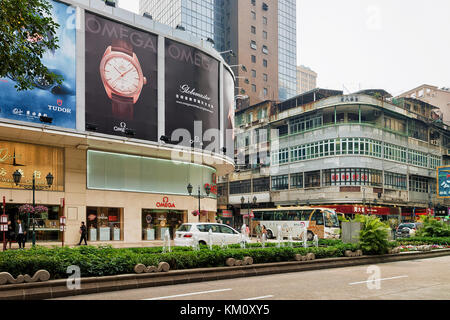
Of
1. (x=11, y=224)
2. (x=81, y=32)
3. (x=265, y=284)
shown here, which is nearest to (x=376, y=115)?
(x=81, y=32)

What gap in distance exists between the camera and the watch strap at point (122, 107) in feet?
107

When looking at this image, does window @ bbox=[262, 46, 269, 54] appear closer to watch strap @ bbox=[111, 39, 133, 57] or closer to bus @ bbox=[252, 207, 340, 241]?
bus @ bbox=[252, 207, 340, 241]

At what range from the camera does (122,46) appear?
111ft

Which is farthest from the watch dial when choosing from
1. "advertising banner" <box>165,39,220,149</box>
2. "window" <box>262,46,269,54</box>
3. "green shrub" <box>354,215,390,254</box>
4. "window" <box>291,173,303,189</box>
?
"window" <box>262,46,269,54</box>

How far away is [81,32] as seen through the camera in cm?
3142

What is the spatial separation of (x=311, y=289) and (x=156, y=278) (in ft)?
14.3

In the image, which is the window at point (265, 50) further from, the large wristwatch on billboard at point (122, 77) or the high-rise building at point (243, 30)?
the large wristwatch on billboard at point (122, 77)

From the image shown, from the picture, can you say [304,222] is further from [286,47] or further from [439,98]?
[286,47]

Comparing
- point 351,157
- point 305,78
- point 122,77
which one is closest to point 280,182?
point 351,157

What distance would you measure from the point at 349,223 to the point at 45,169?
21697 millimetres

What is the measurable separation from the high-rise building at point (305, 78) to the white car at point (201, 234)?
163279 millimetres

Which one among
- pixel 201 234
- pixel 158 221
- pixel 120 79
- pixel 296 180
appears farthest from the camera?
pixel 296 180

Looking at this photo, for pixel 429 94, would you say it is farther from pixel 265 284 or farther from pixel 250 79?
pixel 265 284
